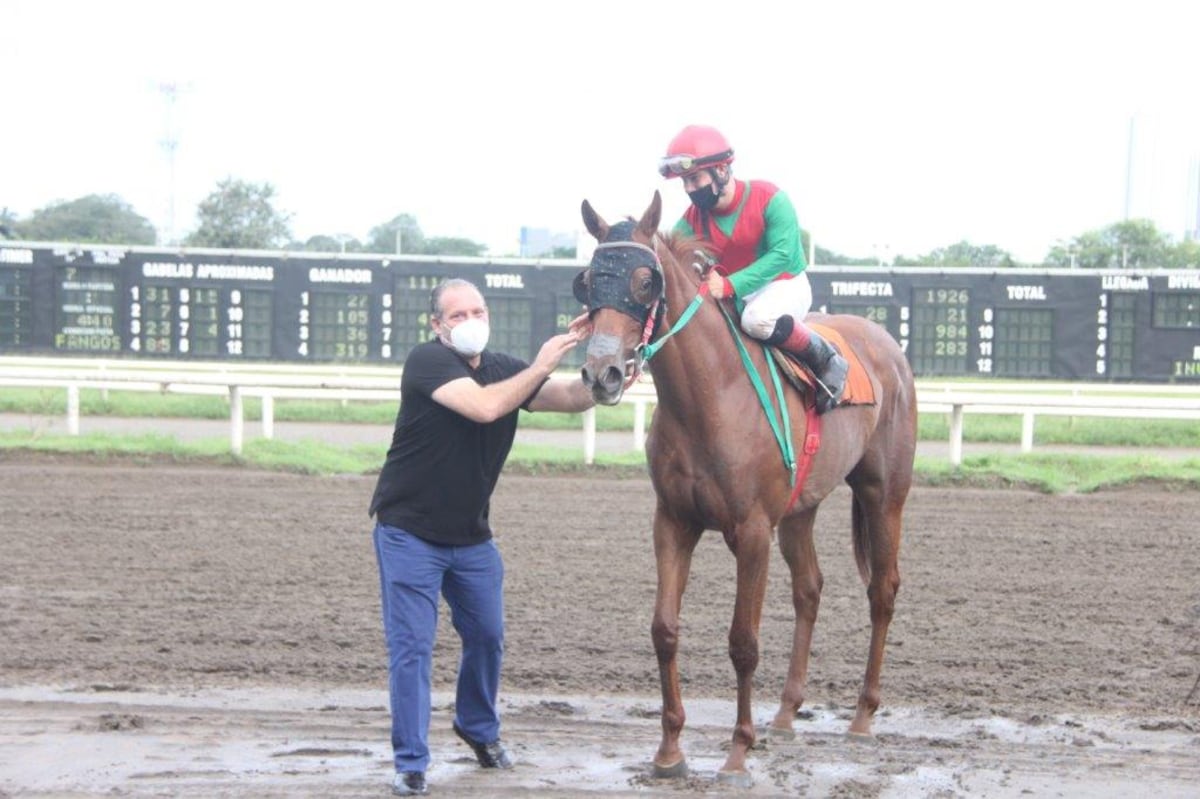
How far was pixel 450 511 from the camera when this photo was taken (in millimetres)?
4816

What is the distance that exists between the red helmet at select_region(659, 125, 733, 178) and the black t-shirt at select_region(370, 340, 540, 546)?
1039mm

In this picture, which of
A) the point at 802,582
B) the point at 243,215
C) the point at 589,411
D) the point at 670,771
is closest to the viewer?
the point at 670,771

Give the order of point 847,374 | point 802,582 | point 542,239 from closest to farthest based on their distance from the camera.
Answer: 1. point 847,374
2. point 802,582
3. point 542,239

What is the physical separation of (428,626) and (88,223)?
3806 centimetres

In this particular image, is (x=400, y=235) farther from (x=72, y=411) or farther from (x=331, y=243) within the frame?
(x=72, y=411)

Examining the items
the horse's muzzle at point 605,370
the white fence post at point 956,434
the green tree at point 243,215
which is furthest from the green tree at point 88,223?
the horse's muzzle at point 605,370

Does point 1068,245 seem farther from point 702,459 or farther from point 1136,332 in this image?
point 702,459

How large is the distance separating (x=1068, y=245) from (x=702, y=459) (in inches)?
1206

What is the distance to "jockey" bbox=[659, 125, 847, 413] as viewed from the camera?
519 centimetres

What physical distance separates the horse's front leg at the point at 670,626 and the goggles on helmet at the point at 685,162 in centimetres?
125

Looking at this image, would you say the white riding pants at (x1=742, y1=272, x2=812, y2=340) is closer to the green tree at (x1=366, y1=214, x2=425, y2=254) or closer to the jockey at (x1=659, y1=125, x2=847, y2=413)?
the jockey at (x1=659, y1=125, x2=847, y2=413)

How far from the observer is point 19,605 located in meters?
7.31

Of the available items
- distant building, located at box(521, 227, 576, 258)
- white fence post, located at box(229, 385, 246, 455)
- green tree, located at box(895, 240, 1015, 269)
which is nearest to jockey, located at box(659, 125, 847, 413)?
white fence post, located at box(229, 385, 246, 455)

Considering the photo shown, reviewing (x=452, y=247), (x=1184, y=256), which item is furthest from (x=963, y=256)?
(x=452, y=247)
